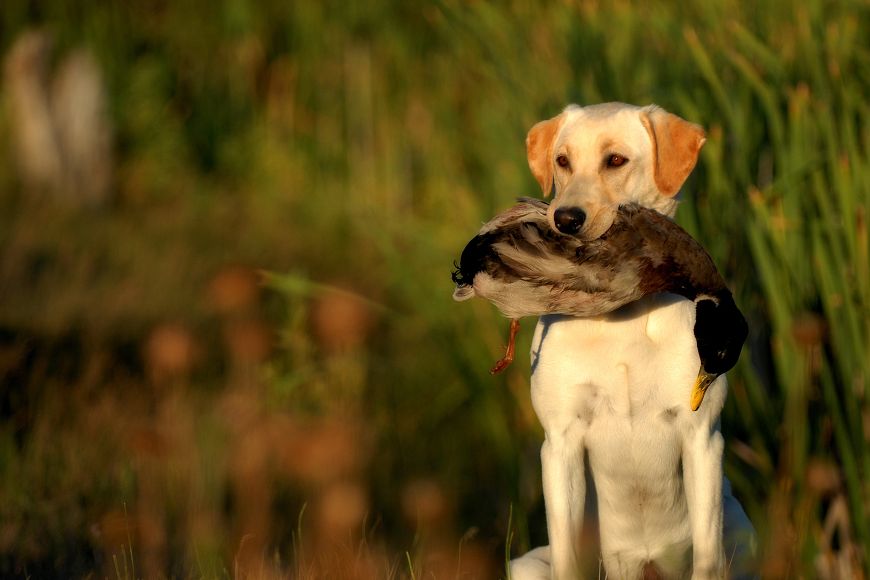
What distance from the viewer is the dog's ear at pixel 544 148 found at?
11.5 feet

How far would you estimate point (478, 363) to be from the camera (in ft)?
15.1

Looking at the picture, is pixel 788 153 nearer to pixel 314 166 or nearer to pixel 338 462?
pixel 338 462

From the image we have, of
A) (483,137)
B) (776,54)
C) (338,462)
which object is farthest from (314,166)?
(776,54)

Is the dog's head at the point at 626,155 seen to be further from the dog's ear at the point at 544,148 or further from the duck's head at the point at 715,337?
the duck's head at the point at 715,337

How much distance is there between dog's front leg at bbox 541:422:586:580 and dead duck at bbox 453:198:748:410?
1.09 feet

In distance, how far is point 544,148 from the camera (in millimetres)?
3527

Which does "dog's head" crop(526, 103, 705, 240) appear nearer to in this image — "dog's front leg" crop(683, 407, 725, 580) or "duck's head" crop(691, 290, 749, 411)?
"duck's head" crop(691, 290, 749, 411)

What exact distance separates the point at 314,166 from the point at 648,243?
225 inches

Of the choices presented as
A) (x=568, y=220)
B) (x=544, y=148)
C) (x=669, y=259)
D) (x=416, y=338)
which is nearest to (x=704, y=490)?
(x=669, y=259)

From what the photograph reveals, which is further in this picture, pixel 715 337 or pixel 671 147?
pixel 671 147

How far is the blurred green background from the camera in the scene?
3805mm

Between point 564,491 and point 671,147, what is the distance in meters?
0.87

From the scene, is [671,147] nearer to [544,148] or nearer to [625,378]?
[544,148]

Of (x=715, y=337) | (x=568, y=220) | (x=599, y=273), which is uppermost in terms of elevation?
(x=568, y=220)
